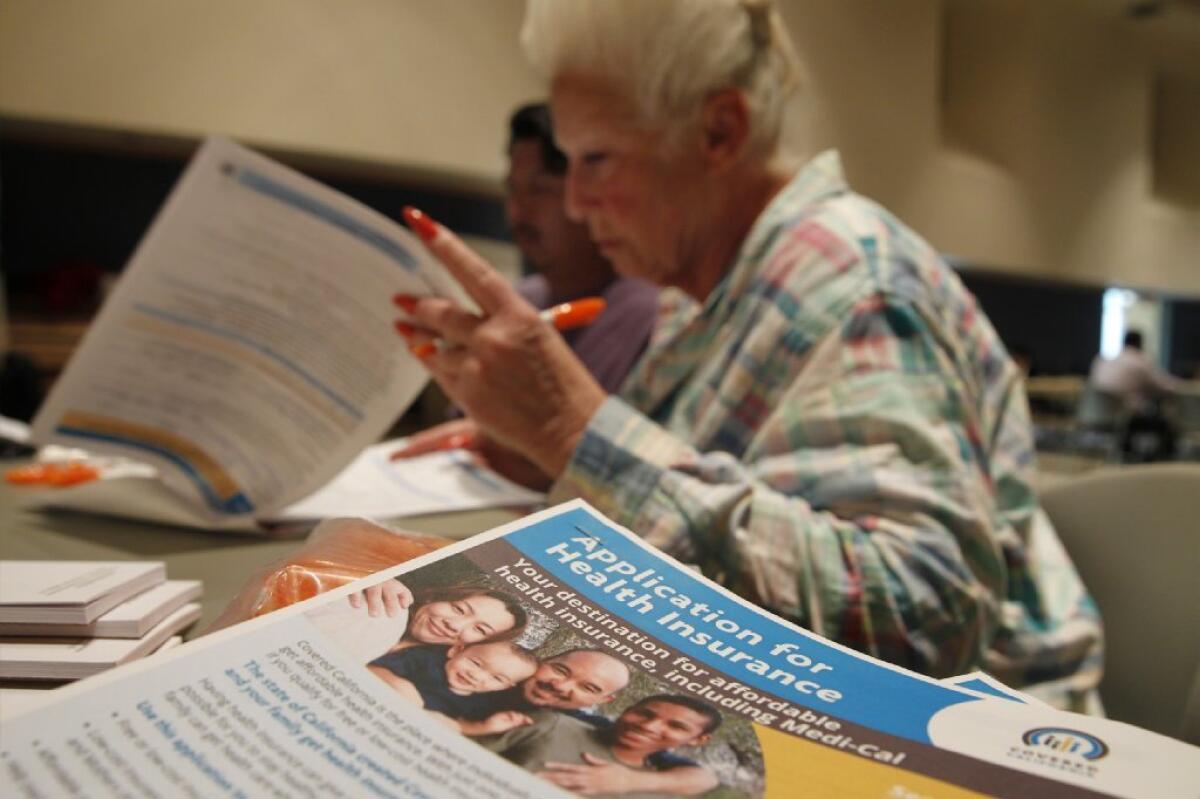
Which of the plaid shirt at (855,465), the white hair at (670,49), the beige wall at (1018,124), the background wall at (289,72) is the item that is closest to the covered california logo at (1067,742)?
the plaid shirt at (855,465)

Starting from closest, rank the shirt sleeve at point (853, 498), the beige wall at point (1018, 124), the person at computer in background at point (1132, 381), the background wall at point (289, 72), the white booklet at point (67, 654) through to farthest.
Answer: the white booklet at point (67, 654), the shirt sleeve at point (853, 498), the background wall at point (289, 72), the beige wall at point (1018, 124), the person at computer in background at point (1132, 381)

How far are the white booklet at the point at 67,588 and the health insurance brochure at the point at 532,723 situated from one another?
169 millimetres

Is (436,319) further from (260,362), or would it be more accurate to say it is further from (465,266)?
(260,362)

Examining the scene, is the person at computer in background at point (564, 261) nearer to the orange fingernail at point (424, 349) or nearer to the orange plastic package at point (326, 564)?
the orange fingernail at point (424, 349)

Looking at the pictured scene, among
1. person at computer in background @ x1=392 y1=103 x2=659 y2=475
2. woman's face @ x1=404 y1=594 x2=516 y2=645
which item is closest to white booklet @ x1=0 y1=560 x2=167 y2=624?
woman's face @ x1=404 y1=594 x2=516 y2=645

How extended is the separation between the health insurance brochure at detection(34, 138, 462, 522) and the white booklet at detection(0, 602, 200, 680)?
0.99ft

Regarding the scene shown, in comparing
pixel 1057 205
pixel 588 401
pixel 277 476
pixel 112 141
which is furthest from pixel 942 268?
pixel 1057 205

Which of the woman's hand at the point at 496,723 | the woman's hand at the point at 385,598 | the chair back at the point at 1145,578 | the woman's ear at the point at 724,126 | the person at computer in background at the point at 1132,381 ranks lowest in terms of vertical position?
the person at computer in background at the point at 1132,381

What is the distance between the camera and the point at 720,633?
0.29 metres

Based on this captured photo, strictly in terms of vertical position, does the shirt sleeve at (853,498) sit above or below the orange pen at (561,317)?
below

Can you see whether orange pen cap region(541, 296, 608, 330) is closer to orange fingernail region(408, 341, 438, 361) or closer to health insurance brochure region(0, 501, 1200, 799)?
orange fingernail region(408, 341, 438, 361)

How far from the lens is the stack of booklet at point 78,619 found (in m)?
0.35

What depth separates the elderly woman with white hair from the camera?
0.55 m

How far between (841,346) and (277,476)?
1.53ft
